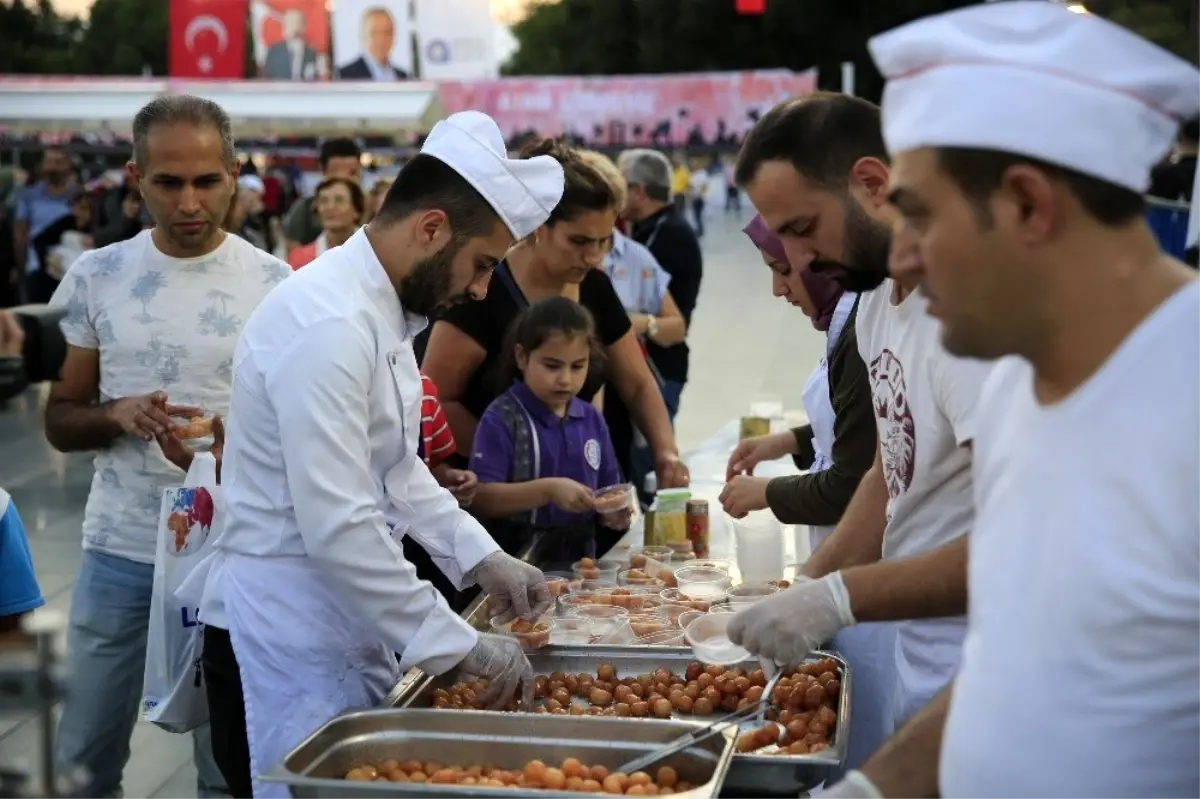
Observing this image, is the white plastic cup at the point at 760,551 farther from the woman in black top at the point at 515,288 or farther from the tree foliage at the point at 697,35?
the tree foliage at the point at 697,35

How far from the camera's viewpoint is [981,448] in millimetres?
1535

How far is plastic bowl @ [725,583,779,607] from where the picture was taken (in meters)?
3.04

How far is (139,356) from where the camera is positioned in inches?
129

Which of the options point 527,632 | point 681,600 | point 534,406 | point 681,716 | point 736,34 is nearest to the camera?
point 681,716

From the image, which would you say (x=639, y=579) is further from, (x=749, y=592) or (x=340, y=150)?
(x=340, y=150)

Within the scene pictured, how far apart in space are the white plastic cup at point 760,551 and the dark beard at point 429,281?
139cm

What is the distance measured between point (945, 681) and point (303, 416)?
1219mm

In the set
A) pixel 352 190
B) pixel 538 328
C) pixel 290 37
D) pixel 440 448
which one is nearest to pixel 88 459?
pixel 352 190

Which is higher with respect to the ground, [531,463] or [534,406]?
[534,406]

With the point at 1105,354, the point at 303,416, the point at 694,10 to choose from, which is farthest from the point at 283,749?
the point at 694,10

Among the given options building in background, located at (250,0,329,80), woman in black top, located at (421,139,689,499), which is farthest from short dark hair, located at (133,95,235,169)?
building in background, located at (250,0,329,80)

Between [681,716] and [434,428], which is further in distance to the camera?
[434,428]

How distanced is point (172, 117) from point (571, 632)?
1.67 m

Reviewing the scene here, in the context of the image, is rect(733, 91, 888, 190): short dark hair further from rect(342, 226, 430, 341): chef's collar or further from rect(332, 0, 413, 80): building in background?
rect(332, 0, 413, 80): building in background
